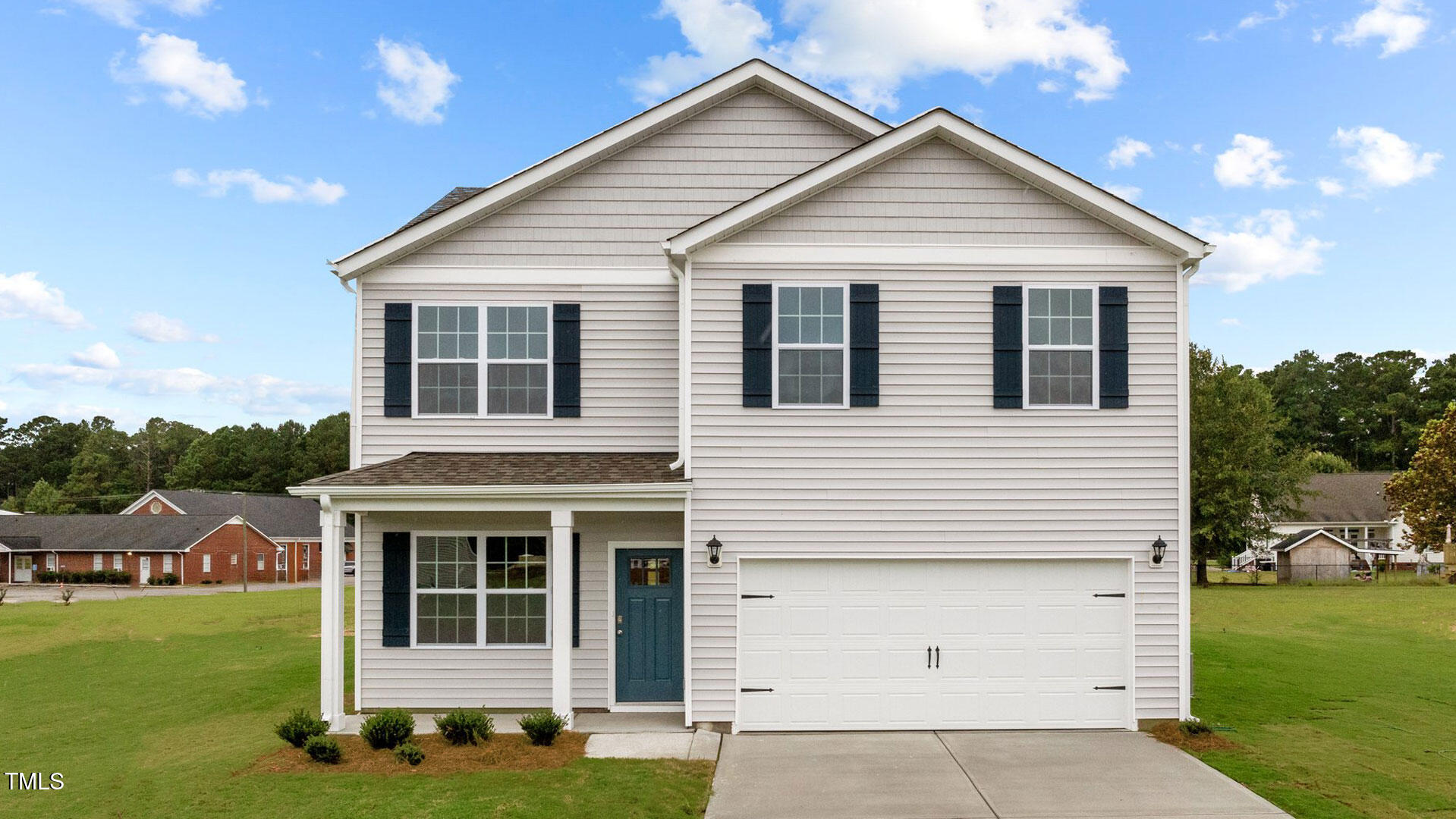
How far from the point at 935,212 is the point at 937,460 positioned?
296cm

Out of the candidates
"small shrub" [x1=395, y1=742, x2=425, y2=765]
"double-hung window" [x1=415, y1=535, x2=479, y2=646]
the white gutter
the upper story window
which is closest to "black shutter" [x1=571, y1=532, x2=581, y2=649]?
"double-hung window" [x1=415, y1=535, x2=479, y2=646]

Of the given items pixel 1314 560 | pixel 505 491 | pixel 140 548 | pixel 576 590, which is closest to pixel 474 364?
pixel 505 491

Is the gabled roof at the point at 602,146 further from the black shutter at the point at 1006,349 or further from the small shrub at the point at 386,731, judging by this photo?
the small shrub at the point at 386,731

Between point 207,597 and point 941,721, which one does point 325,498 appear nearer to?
point 941,721

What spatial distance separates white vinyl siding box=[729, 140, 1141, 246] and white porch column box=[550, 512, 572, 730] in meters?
4.10

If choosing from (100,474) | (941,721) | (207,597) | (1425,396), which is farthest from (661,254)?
(100,474)

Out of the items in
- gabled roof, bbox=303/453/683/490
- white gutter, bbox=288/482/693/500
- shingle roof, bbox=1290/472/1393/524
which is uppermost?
gabled roof, bbox=303/453/683/490

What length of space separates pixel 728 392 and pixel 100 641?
1962 centimetres

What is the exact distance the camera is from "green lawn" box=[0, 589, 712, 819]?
853 cm

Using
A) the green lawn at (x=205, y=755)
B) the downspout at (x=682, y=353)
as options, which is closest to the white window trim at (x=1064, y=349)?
the downspout at (x=682, y=353)

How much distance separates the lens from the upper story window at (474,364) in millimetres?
12477

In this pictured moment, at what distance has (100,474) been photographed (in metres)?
95.1

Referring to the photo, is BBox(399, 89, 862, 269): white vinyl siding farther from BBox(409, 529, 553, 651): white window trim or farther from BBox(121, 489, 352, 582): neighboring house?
BBox(121, 489, 352, 582): neighboring house

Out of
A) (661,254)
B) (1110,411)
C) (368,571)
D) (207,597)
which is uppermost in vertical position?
(661,254)
